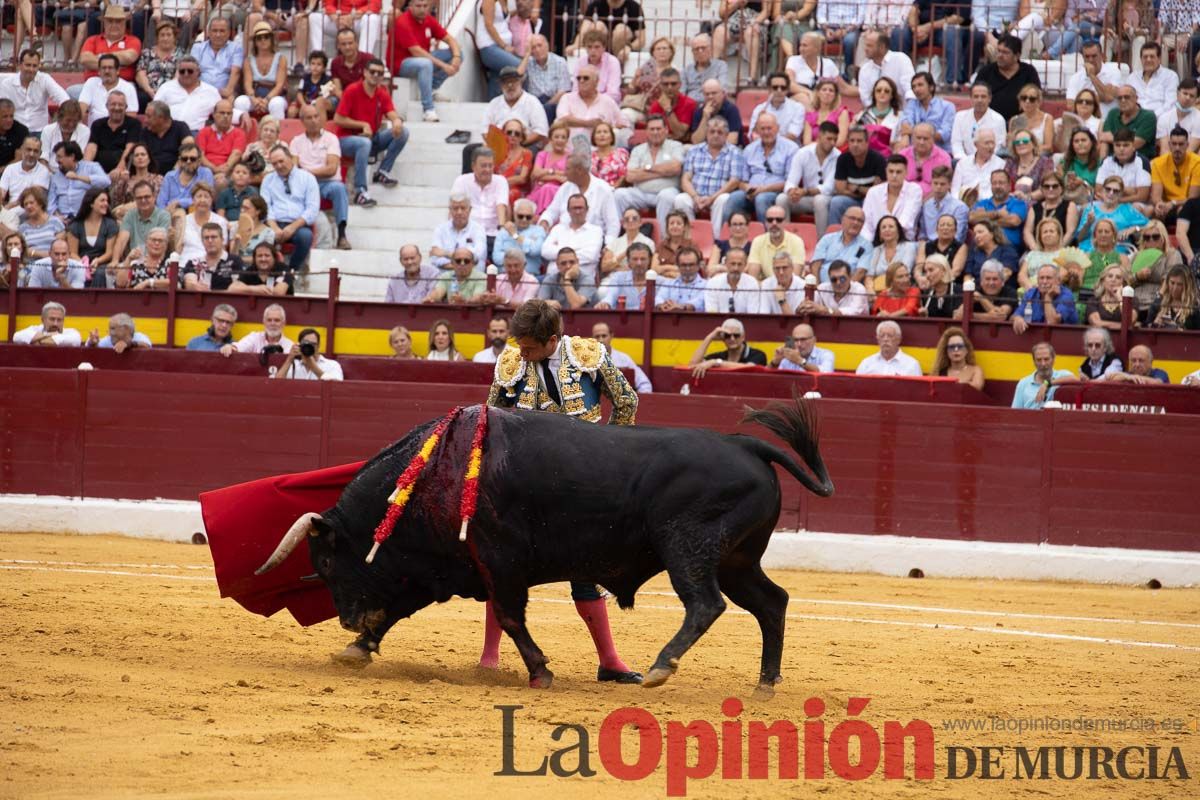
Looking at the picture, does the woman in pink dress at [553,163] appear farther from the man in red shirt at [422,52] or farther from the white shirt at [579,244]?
the man in red shirt at [422,52]

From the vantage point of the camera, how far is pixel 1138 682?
6949mm

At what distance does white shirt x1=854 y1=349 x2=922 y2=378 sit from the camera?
38.1ft

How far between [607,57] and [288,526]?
885 centimetres

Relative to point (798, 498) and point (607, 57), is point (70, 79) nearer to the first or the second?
point (607, 57)

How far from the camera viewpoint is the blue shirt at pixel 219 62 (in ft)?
50.9

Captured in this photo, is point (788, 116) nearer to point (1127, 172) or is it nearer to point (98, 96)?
point (1127, 172)

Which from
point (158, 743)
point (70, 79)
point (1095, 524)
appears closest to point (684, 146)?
point (1095, 524)

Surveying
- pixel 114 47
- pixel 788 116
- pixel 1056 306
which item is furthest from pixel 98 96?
pixel 1056 306

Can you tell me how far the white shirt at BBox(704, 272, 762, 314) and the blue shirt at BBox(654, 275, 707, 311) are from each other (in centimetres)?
5

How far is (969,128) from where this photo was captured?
43.8 ft

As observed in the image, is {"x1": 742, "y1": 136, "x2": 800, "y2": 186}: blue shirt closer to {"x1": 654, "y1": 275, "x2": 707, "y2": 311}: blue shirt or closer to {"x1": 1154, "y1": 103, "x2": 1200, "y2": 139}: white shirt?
{"x1": 654, "y1": 275, "x2": 707, "y2": 311}: blue shirt

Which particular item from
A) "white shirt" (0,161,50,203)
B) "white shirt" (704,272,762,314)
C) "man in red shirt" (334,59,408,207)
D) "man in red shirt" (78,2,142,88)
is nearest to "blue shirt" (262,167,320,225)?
"man in red shirt" (334,59,408,207)

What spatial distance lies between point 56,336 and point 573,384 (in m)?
7.30

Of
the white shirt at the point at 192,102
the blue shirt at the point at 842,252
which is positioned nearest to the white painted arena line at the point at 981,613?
the blue shirt at the point at 842,252
